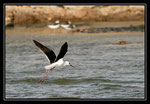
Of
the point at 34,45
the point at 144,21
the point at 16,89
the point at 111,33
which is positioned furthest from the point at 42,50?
the point at 144,21

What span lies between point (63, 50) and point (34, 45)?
76cm

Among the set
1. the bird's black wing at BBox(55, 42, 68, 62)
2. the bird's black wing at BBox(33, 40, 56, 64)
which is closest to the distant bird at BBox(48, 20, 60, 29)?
the bird's black wing at BBox(33, 40, 56, 64)

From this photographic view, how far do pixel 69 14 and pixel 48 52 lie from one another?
105 cm

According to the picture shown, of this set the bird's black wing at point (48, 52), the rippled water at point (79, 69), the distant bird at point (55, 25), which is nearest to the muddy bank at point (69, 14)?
the distant bird at point (55, 25)

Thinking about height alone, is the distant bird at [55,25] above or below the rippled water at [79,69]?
above

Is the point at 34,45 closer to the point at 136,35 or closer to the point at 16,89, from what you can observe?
the point at 16,89

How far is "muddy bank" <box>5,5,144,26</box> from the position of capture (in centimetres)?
1062

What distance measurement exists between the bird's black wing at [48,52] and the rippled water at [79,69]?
0.56 feet

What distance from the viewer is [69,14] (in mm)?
10859

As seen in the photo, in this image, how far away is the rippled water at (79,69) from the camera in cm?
1026

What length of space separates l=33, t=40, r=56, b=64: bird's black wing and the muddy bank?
23.6 inches

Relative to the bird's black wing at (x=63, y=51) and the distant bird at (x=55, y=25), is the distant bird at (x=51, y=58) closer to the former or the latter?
the bird's black wing at (x=63, y=51)

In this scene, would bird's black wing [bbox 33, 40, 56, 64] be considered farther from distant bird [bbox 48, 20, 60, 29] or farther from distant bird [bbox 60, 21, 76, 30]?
distant bird [bbox 60, 21, 76, 30]

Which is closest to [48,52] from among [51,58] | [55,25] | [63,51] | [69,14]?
[51,58]
